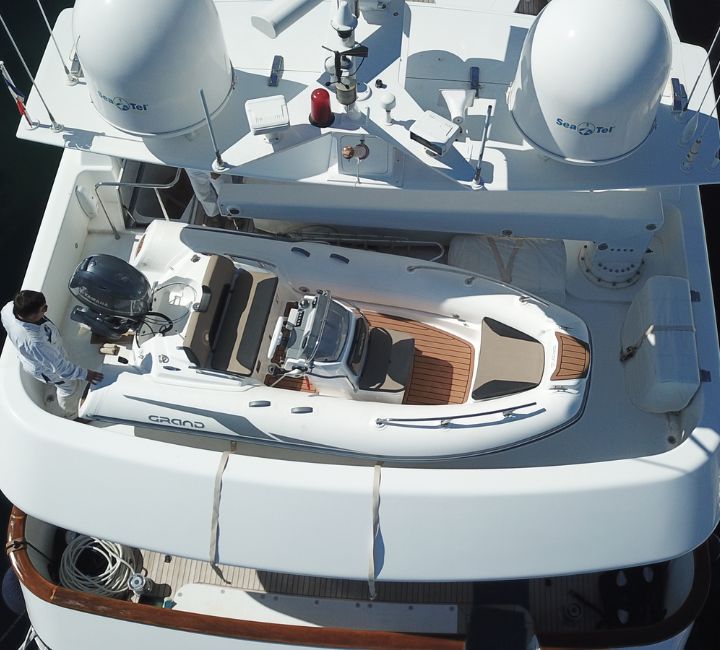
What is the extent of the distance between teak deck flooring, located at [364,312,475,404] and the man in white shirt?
1.99 meters

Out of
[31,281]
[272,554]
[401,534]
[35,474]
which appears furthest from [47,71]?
[401,534]

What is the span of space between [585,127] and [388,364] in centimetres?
193

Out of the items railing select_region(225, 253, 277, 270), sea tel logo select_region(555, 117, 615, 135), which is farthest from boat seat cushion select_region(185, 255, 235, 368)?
sea tel logo select_region(555, 117, 615, 135)

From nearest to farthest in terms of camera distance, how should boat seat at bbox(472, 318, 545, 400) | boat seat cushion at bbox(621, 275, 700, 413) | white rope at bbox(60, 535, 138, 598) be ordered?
boat seat at bbox(472, 318, 545, 400) < boat seat cushion at bbox(621, 275, 700, 413) < white rope at bbox(60, 535, 138, 598)

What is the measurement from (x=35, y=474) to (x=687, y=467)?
395 centimetres

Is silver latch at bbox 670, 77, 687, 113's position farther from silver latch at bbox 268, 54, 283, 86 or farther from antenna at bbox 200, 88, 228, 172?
antenna at bbox 200, 88, 228, 172

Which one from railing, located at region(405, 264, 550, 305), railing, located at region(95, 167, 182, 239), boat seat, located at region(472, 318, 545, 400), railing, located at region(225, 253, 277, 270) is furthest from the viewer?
railing, located at region(95, 167, 182, 239)

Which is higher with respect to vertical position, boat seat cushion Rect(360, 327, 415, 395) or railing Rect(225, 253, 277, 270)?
railing Rect(225, 253, 277, 270)

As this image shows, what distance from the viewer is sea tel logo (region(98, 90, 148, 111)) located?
14.3ft

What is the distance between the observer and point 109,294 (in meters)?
4.89

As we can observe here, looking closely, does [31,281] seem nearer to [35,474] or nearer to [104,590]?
[35,474]

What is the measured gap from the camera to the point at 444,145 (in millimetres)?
4332

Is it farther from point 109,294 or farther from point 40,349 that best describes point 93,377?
point 109,294

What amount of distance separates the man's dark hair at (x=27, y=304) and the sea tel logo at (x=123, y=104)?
1158mm
